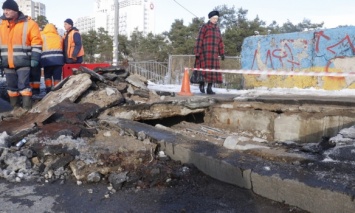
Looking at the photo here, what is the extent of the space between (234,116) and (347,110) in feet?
6.53

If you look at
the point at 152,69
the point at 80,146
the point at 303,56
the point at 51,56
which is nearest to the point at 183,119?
the point at 51,56

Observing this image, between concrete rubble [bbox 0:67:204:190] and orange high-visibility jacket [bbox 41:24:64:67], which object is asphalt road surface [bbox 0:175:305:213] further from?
orange high-visibility jacket [bbox 41:24:64:67]

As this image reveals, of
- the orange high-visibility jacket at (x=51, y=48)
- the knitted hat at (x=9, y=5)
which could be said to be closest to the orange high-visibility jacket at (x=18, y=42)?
the knitted hat at (x=9, y=5)

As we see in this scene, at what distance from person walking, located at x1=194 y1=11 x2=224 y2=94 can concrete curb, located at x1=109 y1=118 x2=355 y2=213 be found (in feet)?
14.5

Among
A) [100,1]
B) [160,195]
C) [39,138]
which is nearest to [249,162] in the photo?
[160,195]

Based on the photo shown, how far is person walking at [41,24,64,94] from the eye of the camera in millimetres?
7320

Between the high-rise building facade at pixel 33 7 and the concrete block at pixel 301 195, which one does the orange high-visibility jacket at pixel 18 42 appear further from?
the high-rise building facade at pixel 33 7

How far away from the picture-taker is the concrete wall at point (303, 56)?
9414mm

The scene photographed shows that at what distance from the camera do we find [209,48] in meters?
8.04

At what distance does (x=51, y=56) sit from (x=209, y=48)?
11.8 ft

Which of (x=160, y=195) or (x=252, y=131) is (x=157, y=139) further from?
(x=252, y=131)

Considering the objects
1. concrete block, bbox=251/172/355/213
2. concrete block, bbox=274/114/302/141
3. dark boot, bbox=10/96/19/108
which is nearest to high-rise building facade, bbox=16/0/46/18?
dark boot, bbox=10/96/19/108

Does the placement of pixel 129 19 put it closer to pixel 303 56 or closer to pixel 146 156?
pixel 303 56

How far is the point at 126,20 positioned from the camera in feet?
143
